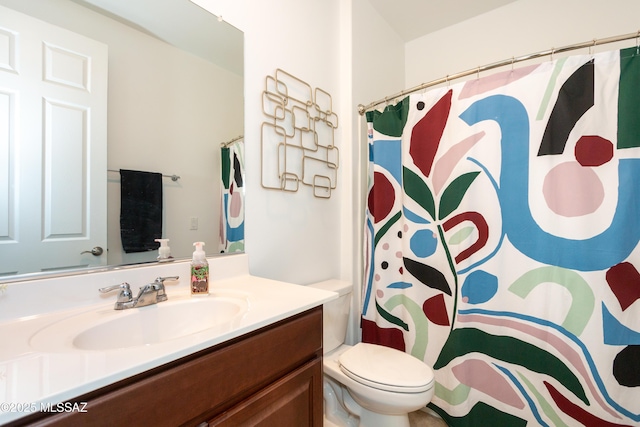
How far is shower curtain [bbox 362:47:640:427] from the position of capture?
1049mm

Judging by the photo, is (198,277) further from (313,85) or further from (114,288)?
(313,85)

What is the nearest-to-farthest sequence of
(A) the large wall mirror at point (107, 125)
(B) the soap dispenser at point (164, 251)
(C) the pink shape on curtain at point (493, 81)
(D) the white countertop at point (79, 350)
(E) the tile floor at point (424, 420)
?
(D) the white countertop at point (79, 350), (A) the large wall mirror at point (107, 125), (B) the soap dispenser at point (164, 251), (C) the pink shape on curtain at point (493, 81), (E) the tile floor at point (424, 420)

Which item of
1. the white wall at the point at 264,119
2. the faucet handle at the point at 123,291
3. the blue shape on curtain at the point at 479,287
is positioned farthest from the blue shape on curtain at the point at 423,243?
the faucet handle at the point at 123,291

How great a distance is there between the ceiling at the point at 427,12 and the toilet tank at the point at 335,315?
1.90m

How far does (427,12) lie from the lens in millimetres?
1951

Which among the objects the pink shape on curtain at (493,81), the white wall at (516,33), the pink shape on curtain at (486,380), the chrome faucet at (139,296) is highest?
the white wall at (516,33)

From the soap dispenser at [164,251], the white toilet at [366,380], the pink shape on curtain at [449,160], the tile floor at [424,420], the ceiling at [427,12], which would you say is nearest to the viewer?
the soap dispenser at [164,251]

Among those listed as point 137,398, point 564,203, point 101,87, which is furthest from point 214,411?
point 564,203

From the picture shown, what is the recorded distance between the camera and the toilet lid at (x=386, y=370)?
1071 millimetres

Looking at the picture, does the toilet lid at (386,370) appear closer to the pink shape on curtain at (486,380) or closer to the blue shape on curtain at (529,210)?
the pink shape on curtain at (486,380)

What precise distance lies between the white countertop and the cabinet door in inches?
7.2

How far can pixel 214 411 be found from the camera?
59 cm

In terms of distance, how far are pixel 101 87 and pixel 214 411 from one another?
98 centimetres

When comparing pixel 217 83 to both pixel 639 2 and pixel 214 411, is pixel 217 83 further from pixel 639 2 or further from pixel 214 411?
pixel 639 2
